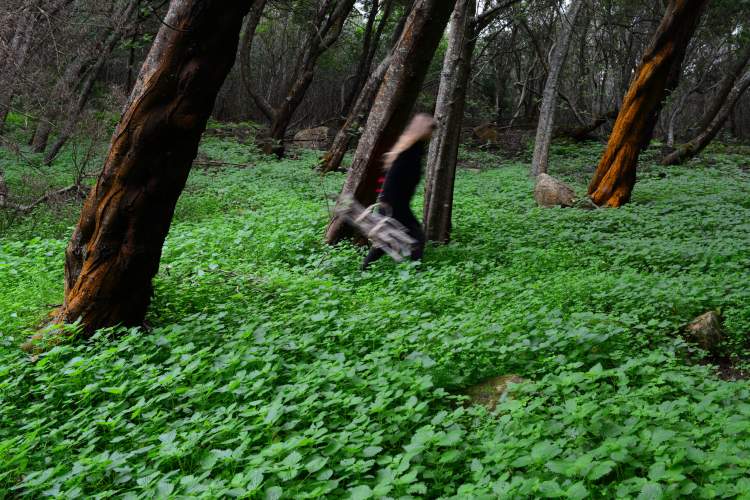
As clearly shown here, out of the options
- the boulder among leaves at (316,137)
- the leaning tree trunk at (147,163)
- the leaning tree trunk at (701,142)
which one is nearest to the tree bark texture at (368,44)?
the boulder among leaves at (316,137)

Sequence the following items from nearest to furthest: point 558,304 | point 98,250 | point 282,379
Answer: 1. point 282,379
2. point 98,250
3. point 558,304

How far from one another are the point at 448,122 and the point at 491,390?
4.84 m

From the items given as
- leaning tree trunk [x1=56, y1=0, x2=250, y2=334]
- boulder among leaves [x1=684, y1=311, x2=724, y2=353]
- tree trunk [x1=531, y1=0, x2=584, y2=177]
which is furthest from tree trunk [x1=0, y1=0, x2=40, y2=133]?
tree trunk [x1=531, y1=0, x2=584, y2=177]

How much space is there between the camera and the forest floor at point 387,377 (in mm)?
2939

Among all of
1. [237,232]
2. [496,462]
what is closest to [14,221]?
[237,232]

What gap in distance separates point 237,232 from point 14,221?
380cm

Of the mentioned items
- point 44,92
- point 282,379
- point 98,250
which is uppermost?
point 44,92

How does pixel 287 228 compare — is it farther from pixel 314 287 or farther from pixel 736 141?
pixel 736 141

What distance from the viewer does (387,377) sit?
12.8ft

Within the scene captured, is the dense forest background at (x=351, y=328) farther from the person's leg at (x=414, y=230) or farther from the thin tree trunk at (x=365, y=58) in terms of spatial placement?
the thin tree trunk at (x=365, y=58)

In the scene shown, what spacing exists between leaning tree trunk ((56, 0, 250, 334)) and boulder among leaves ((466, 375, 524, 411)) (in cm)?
273

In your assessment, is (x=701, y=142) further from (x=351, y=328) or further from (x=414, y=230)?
(x=351, y=328)

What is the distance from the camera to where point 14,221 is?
9648mm

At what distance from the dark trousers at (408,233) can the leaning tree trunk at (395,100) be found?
3.60 ft
